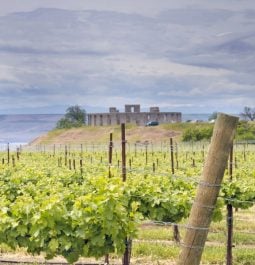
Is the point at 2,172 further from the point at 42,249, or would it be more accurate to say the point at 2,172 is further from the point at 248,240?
the point at 42,249

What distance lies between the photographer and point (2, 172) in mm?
15914

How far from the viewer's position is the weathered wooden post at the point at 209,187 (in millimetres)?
4102

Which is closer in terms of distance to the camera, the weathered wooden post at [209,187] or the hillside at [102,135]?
the weathered wooden post at [209,187]

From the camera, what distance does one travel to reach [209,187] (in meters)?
4.19

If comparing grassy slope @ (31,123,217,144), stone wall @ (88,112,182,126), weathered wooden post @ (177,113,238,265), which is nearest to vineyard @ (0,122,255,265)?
weathered wooden post @ (177,113,238,265)

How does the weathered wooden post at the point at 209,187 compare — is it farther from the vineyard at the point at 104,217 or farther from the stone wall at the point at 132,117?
the stone wall at the point at 132,117

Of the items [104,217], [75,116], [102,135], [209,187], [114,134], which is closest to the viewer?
[209,187]

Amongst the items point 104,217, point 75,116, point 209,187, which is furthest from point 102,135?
point 209,187

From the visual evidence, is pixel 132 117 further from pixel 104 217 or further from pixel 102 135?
pixel 104 217

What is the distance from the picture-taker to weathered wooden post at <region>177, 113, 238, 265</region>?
4.10 m

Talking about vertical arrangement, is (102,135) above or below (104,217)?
below

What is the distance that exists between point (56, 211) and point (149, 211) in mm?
3875

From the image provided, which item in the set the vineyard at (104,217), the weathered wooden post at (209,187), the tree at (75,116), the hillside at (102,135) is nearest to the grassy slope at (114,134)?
the hillside at (102,135)

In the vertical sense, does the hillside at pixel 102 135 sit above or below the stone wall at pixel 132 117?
below
